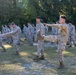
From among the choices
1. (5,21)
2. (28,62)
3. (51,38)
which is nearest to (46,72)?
(51,38)

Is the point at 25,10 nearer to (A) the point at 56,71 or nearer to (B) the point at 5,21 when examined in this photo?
(B) the point at 5,21

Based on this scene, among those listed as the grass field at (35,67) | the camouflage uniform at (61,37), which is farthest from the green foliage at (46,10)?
the camouflage uniform at (61,37)

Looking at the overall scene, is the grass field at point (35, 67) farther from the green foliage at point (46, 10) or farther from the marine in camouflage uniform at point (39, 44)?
the green foliage at point (46, 10)

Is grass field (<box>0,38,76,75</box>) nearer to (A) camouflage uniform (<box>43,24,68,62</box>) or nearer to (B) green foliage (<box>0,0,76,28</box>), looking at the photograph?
(A) camouflage uniform (<box>43,24,68,62</box>)

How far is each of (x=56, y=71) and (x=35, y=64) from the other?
185 cm

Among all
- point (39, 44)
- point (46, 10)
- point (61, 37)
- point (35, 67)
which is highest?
point (61, 37)

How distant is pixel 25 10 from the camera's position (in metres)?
48.9

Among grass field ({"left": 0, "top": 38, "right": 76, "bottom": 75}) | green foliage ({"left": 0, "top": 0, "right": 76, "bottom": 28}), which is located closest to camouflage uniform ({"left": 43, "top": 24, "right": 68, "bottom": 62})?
grass field ({"left": 0, "top": 38, "right": 76, "bottom": 75})

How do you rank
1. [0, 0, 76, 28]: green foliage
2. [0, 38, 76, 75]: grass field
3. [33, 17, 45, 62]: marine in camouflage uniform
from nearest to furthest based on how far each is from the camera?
[0, 38, 76, 75]: grass field, [33, 17, 45, 62]: marine in camouflage uniform, [0, 0, 76, 28]: green foliage

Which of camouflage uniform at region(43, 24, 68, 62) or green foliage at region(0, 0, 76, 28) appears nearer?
camouflage uniform at region(43, 24, 68, 62)

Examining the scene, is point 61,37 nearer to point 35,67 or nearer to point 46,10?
point 35,67

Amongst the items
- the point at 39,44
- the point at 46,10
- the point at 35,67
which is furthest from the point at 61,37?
the point at 46,10

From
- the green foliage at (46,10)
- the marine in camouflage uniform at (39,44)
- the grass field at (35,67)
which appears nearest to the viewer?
the grass field at (35,67)

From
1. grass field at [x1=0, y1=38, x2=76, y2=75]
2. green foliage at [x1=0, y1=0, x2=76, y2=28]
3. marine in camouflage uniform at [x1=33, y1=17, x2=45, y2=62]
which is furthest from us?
green foliage at [x1=0, y1=0, x2=76, y2=28]
